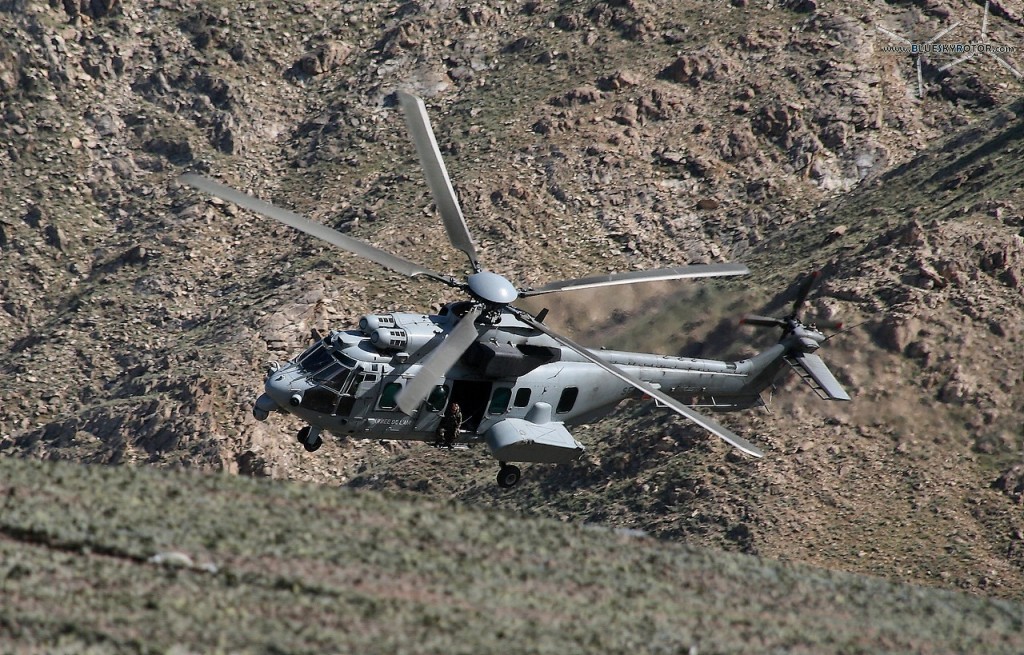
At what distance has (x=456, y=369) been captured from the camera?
28.2 metres

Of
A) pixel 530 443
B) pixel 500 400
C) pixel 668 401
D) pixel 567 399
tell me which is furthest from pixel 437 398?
pixel 668 401

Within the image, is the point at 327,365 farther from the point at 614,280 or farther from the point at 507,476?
the point at 614,280

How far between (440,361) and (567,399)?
6.59 m

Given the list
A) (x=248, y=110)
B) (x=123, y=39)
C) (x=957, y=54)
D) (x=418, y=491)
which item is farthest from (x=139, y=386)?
(x=957, y=54)

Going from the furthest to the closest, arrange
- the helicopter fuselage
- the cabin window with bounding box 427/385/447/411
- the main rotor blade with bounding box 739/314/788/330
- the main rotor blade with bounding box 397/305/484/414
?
the main rotor blade with bounding box 739/314/788/330, the cabin window with bounding box 427/385/447/411, the helicopter fuselage, the main rotor blade with bounding box 397/305/484/414

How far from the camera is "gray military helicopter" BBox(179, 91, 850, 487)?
27188 mm

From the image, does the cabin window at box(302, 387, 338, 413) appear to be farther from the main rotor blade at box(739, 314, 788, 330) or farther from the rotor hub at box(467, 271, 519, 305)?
the main rotor blade at box(739, 314, 788, 330)

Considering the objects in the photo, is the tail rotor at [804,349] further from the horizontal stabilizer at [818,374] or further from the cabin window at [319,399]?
the cabin window at [319,399]

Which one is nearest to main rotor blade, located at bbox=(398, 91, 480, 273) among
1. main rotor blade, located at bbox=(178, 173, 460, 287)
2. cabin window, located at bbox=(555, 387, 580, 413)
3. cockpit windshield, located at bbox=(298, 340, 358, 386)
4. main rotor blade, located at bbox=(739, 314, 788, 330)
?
main rotor blade, located at bbox=(178, 173, 460, 287)

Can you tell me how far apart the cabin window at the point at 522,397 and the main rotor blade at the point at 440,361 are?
189cm

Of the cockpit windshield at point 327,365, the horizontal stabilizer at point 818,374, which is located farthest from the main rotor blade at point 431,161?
the horizontal stabilizer at point 818,374

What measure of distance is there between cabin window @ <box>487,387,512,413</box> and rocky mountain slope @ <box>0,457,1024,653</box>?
434cm

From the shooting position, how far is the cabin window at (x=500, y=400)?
28703 mm

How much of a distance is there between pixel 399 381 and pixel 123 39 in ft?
131
